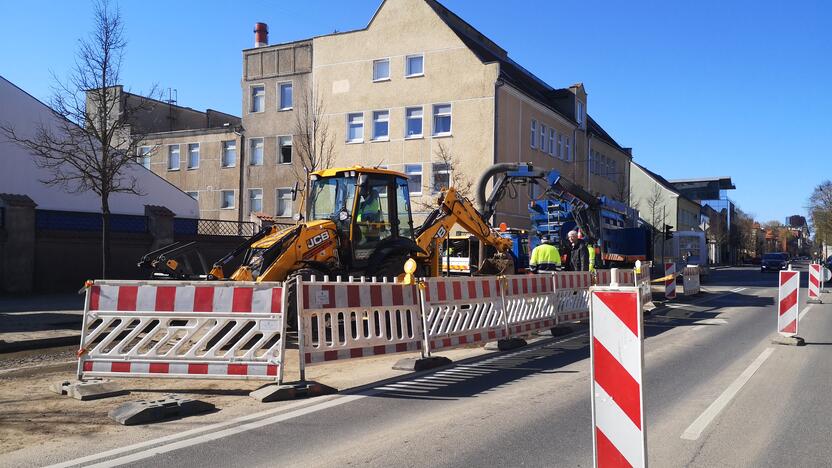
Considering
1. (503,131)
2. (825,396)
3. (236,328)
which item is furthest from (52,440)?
(503,131)

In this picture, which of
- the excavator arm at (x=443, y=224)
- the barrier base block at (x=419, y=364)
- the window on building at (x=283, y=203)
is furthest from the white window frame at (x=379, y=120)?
the barrier base block at (x=419, y=364)

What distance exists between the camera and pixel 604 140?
47.2 m

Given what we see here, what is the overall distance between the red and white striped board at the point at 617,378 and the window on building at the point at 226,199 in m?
35.4

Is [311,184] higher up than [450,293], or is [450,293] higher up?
[311,184]

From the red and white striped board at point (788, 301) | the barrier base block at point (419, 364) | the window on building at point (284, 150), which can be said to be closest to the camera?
the barrier base block at point (419, 364)

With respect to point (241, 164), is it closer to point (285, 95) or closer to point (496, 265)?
point (285, 95)

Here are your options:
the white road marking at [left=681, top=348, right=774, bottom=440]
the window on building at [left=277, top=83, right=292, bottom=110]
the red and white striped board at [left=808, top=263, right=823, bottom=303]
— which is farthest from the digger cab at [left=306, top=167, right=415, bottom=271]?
the window on building at [left=277, top=83, right=292, bottom=110]

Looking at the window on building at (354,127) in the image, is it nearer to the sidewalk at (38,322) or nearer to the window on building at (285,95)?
the window on building at (285,95)

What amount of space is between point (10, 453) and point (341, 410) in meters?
2.95

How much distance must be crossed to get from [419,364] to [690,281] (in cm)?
1843

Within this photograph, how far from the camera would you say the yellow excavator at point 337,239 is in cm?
1118

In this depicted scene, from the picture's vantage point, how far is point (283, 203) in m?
35.9

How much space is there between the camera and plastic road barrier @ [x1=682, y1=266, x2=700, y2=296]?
949 inches

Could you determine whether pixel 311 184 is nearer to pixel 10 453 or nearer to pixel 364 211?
pixel 364 211
